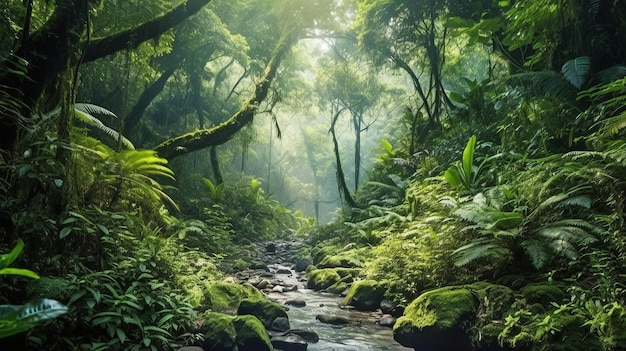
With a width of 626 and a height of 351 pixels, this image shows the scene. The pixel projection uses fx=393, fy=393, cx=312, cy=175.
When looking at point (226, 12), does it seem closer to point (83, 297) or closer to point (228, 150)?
point (228, 150)

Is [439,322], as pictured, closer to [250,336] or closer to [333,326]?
[333,326]

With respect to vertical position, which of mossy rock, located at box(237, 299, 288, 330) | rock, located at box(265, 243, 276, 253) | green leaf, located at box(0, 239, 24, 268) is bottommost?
mossy rock, located at box(237, 299, 288, 330)

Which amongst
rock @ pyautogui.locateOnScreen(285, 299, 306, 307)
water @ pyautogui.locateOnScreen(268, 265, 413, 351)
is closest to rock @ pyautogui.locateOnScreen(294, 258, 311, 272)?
water @ pyautogui.locateOnScreen(268, 265, 413, 351)

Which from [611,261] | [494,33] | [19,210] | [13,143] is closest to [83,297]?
[19,210]

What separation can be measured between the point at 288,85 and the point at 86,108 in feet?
45.0

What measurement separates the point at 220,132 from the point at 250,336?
7.59m

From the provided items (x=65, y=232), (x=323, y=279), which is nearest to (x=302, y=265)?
(x=323, y=279)

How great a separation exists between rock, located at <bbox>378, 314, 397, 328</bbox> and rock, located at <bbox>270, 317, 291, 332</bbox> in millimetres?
1282

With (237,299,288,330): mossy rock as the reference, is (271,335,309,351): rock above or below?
below

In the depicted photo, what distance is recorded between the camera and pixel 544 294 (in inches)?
153

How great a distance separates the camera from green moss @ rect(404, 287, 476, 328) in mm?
4105

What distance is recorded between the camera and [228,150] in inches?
783

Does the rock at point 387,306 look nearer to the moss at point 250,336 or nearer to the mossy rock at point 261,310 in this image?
the mossy rock at point 261,310

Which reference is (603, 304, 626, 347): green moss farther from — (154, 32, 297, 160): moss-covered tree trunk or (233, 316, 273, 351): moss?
(154, 32, 297, 160): moss-covered tree trunk
